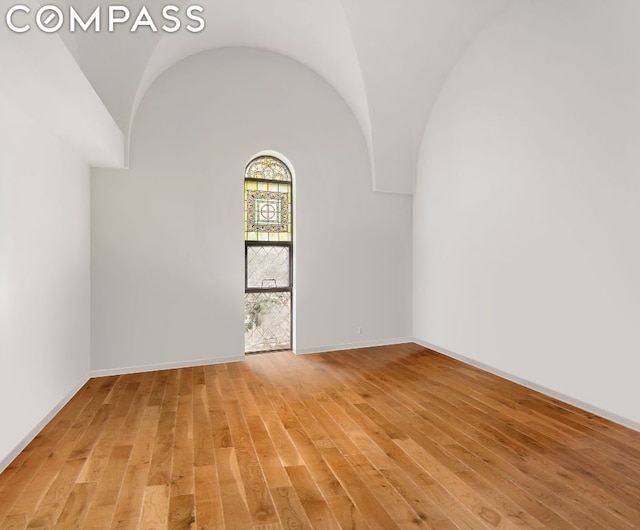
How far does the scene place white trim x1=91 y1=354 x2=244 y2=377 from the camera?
16.1 ft

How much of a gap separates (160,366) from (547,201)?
15.7ft

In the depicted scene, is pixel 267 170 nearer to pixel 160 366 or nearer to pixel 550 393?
pixel 160 366

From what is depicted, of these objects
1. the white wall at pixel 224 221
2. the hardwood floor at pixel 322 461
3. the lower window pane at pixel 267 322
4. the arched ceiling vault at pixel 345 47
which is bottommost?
the hardwood floor at pixel 322 461

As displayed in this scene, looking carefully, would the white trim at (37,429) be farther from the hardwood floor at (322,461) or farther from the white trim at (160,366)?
the white trim at (160,366)

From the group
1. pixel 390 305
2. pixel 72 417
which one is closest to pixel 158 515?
pixel 72 417

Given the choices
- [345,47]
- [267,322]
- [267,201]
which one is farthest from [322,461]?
[345,47]

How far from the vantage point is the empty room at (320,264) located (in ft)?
8.39

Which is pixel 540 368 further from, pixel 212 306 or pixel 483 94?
pixel 212 306

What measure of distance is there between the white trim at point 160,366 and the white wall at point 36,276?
1.45ft

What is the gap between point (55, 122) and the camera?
10.8 feet

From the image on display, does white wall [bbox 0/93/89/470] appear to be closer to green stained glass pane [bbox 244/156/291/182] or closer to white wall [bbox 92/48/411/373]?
white wall [bbox 92/48/411/373]

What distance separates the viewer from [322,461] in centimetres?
282

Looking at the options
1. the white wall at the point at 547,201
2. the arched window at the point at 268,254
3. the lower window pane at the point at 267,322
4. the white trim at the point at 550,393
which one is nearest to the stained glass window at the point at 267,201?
the arched window at the point at 268,254

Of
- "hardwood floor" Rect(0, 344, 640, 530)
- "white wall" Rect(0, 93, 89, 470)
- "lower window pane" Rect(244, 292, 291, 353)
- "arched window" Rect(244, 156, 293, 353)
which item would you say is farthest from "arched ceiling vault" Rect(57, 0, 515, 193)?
"hardwood floor" Rect(0, 344, 640, 530)
